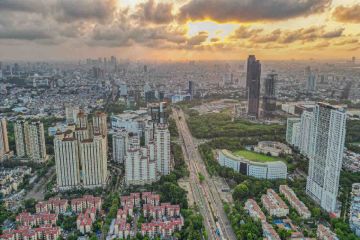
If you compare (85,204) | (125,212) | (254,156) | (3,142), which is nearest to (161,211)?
(125,212)

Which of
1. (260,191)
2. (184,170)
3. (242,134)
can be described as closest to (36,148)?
(184,170)

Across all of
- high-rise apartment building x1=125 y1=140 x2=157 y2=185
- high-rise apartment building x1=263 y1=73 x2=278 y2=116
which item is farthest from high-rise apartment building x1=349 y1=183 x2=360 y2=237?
high-rise apartment building x1=263 y1=73 x2=278 y2=116

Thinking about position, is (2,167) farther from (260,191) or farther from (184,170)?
(260,191)

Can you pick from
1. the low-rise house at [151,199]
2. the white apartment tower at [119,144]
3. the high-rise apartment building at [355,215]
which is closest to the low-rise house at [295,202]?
the high-rise apartment building at [355,215]

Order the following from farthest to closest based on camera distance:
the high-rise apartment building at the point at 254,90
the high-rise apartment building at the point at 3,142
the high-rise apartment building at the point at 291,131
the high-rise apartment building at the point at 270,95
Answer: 1. the high-rise apartment building at the point at 254,90
2. the high-rise apartment building at the point at 270,95
3. the high-rise apartment building at the point at 291,131
4. the high-rise apartment building at the point at 3,142

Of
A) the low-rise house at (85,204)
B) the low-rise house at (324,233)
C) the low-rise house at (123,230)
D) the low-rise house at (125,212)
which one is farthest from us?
the low-rise house at (85,204)

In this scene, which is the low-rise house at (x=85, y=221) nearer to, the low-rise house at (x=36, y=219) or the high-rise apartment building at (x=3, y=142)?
the low-rise house at (x=36, y=219)

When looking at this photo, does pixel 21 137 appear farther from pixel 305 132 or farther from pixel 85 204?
pixel 305 132
